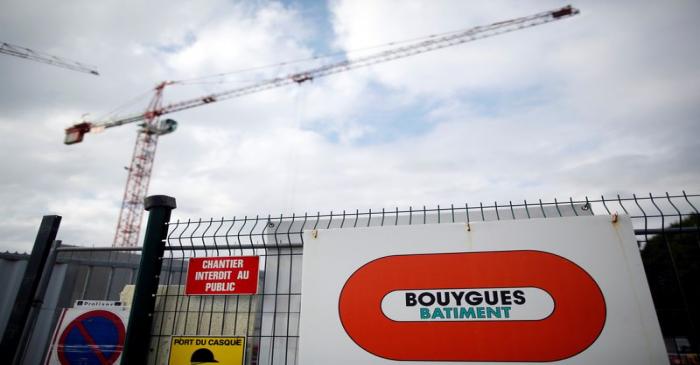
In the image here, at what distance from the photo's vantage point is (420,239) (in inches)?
135

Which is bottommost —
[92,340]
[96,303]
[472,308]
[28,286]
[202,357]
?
[202,357]

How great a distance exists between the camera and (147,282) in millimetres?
3859

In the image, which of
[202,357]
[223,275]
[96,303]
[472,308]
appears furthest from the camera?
[96,303]

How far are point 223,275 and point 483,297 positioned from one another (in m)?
2.76

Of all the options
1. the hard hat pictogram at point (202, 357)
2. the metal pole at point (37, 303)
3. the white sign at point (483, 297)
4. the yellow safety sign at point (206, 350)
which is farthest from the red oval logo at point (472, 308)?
the metal pole at point (37, 303)

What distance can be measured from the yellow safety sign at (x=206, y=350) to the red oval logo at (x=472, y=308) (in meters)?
1.20

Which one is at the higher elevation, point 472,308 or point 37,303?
point 37,303

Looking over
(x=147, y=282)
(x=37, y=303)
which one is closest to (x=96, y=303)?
(x=147, y=282)

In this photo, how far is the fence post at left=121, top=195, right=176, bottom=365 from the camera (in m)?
3.62

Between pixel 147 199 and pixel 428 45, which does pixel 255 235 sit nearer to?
pixel 147 199

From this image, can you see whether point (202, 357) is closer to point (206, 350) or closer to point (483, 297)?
point (206, 350)

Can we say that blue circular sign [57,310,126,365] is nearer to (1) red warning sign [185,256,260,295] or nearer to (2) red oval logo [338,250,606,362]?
(1) red warning sign [185,256,260,295]

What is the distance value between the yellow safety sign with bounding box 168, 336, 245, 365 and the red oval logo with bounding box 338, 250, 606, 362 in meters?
1.20

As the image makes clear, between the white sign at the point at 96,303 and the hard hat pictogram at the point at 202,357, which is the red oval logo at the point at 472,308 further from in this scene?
the white sign at the point at 96,303
